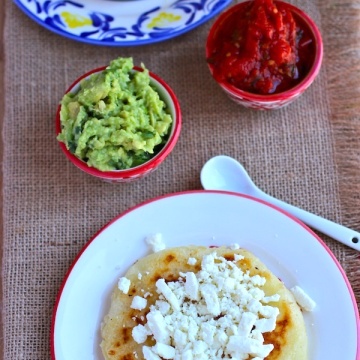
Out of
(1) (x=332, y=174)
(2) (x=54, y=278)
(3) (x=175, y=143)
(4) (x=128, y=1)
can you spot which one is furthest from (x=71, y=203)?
(1) (x=332, y=174)

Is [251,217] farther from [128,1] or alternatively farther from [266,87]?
[128,1]

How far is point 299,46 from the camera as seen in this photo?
83.6 inches

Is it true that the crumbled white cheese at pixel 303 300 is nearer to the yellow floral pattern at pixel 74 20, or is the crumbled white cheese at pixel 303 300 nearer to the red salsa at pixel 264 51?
the red salsa at pixel 264 51

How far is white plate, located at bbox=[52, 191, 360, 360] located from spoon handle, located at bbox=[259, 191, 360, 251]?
7cm

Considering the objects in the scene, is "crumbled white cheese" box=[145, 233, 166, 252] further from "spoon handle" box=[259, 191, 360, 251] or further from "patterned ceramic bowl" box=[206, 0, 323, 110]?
"patterned ceramic bowl" box=[206, 0, 323, 110]

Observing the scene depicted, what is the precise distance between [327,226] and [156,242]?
0.56 m

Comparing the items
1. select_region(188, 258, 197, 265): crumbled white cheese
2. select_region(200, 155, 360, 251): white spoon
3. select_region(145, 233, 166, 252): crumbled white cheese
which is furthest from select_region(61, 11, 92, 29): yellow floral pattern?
select_region(188, 258, 197, 265): crumbled white cheese

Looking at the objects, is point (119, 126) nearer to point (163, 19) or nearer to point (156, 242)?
point (156, 242)

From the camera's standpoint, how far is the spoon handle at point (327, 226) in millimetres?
2072

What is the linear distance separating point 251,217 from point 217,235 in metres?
0.13

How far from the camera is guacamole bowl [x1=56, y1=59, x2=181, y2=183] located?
193cm

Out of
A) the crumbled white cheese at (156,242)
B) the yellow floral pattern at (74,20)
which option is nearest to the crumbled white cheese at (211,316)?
the crumbled white cheese at (156,242)

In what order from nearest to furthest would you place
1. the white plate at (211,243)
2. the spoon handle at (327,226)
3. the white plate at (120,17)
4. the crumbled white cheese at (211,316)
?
1. the crumbled white cheese at (211,316)
2. the white plate at (211,243)
3. the spoon handle at (327,226)
4. the white plate at (120,17)

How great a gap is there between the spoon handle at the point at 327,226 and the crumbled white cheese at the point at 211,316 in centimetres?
29
